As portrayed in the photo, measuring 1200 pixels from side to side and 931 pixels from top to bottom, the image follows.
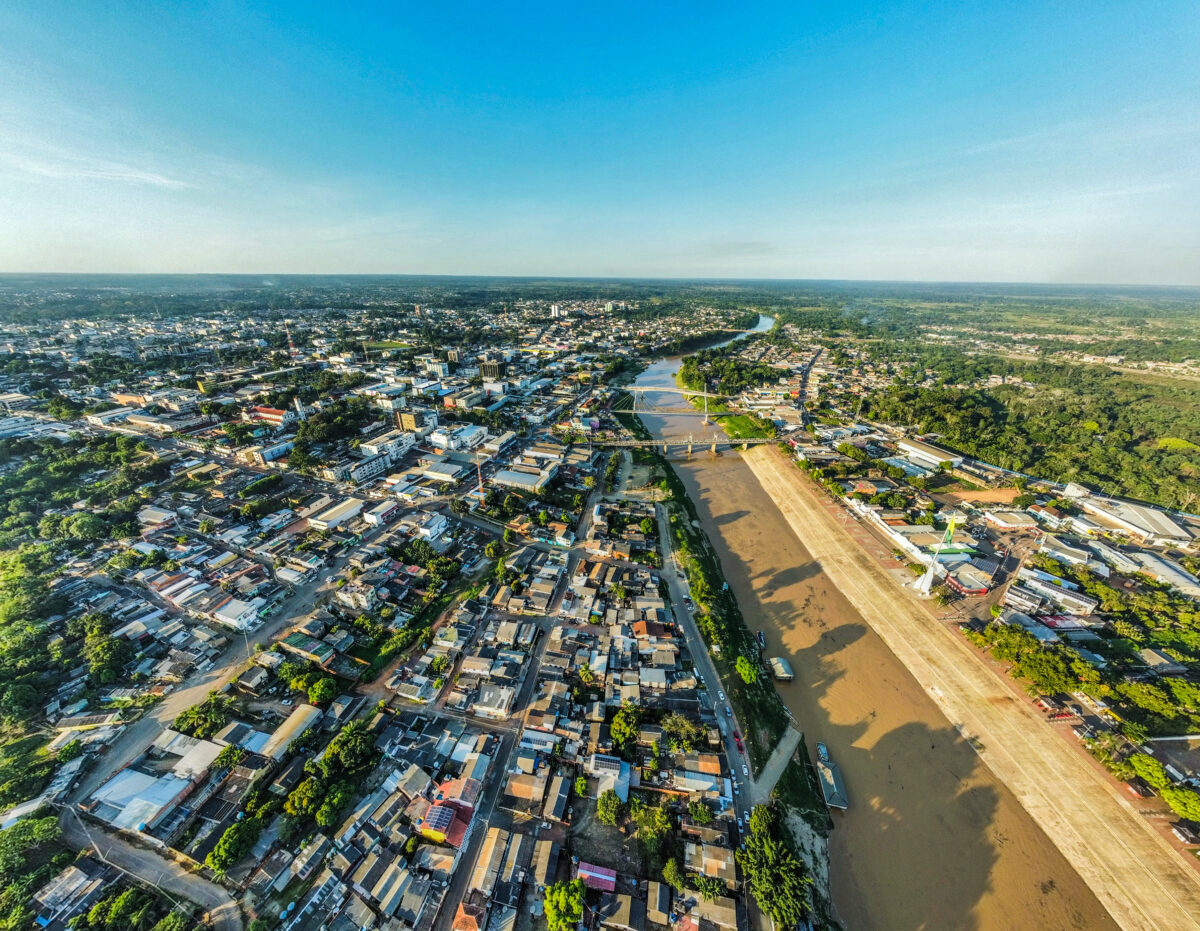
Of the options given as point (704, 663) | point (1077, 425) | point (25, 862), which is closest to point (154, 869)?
point (25, 862)

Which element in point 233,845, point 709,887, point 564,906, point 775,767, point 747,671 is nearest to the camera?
point 564,906

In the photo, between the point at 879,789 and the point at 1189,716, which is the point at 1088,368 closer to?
the point at 1189,716

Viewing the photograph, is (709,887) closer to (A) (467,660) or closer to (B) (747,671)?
(B) (747,671)

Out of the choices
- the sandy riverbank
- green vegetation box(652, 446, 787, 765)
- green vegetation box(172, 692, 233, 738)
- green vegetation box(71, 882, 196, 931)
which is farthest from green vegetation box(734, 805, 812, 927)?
green vegetation box(172, 692, 233, 738)

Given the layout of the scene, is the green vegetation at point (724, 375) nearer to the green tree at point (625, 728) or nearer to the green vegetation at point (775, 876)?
the green tree at point (625, 728)

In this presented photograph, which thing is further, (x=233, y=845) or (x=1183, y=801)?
(x=1183, y=801)

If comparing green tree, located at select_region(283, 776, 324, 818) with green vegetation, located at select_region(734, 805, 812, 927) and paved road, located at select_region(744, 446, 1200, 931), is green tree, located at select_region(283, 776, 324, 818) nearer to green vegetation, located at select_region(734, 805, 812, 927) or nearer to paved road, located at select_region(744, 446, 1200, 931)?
green vegetation, located at select_region(734, 805, 812, 927)

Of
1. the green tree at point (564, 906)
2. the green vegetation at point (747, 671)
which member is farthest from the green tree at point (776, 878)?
the green vegetation at point (747, 671)
